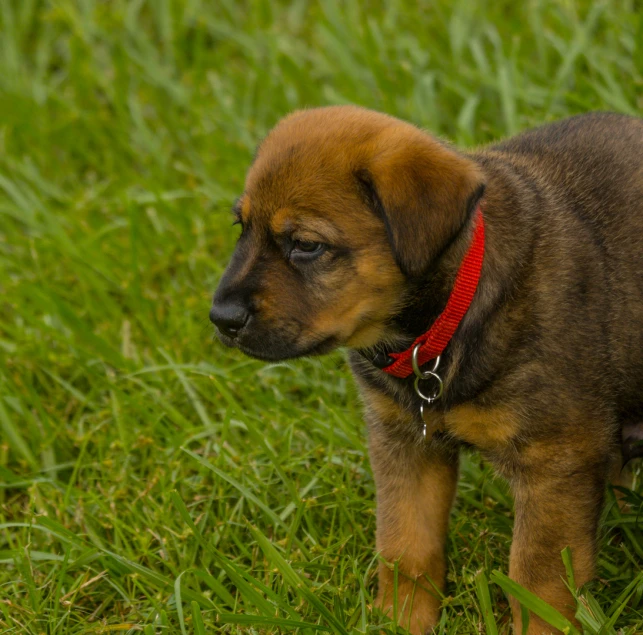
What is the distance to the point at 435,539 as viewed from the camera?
3.64 meters

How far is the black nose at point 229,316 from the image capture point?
313 cm

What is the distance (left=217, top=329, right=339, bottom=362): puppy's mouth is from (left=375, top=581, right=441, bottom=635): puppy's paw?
2.94 ft

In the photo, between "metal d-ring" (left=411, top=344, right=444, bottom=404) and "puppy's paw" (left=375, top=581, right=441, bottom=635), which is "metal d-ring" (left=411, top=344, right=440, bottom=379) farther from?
"puppy's paw" (left=375, top=581, right=441, bottom=635)

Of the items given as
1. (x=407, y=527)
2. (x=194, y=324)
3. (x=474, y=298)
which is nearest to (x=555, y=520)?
(x=407, y=527)

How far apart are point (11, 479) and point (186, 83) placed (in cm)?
341

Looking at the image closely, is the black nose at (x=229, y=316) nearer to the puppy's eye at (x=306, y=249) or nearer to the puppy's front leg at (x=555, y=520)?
the puppy's eye at (x=306, y=249)

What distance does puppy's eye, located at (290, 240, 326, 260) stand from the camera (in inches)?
123

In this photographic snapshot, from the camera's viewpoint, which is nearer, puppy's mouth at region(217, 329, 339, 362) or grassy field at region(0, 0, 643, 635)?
puppy's mouth at region(217, 329, 339, 362)

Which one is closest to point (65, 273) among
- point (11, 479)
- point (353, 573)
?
point (11, 479)

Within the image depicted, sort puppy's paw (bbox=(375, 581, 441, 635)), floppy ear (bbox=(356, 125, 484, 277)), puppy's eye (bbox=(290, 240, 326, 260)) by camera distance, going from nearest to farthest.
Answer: floppy ear (bbox=(356, 125, 484, 277)), puppy's eye (bbox=(290, 240, 326, 260)), puppy's paw (bbox=(375, 581, 441, 635))

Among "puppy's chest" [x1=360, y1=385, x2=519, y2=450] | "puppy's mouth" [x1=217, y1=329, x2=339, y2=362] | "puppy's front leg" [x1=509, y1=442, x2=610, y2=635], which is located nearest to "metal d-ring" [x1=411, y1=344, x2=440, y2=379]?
"puppy's chest" [x1=360, y1=385, x2=519, y2=450]

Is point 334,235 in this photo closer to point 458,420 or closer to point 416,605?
point 458,420

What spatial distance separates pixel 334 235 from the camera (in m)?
3.10

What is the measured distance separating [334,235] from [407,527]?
1.09m
